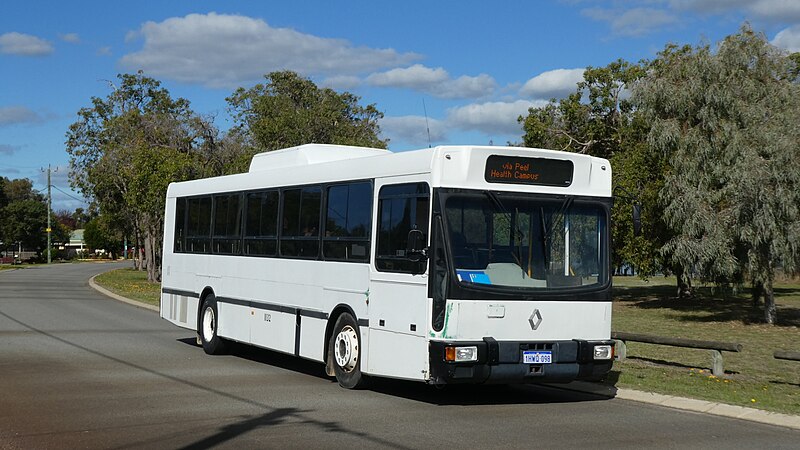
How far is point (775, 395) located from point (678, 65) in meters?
19.7

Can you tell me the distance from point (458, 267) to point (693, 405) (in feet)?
10.8

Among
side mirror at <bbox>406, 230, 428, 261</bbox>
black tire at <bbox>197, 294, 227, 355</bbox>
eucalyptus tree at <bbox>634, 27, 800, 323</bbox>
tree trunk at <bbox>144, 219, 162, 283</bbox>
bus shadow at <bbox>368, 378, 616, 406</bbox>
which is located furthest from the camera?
tree trunk at <bbox>144, 219, 162, 283</bbox>

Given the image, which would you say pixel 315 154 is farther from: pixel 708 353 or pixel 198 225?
pixel 708 353

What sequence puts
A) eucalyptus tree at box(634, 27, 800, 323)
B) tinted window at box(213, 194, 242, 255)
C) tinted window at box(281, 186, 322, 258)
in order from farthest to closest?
eucalyptus tree at box(634, 27, 800, 323) → tinted window at box(213, 194, 242, 255) → tinted window at box(281, 186, 322, 258)

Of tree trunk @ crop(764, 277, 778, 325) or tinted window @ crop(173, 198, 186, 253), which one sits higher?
tinted window @ crop(173, 198, 186, 253)

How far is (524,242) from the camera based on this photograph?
11836 mm

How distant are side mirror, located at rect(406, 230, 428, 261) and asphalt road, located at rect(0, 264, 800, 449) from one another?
5.87 feet

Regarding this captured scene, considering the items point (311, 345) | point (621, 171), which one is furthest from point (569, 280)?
point (621, 171)

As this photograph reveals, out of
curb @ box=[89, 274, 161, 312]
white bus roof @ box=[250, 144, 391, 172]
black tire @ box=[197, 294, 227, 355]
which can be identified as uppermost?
white bus roof @ box=[250, 144, 391, 172]

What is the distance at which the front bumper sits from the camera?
11.3 m

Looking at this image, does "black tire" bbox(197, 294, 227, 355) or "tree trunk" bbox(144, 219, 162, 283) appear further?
"tree trunk" bbox(144, 219, 162, 283)

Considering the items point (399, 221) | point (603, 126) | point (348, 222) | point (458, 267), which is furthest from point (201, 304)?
point (603, 126)

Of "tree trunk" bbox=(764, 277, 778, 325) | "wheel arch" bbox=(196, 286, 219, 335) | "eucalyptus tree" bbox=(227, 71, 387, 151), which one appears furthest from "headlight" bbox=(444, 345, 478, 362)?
"eucalyptus tree" bbox=(227, 71, 387, 151)

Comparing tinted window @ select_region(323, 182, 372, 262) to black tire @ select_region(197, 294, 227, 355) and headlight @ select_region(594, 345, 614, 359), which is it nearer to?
headlight @ select_region(594, 345, 614, 359)
